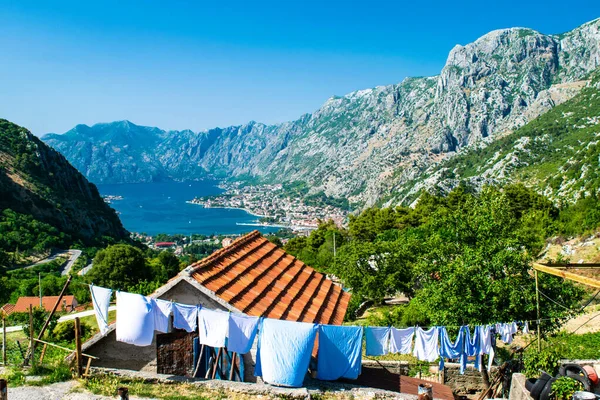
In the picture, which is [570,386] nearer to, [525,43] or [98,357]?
[98,357]

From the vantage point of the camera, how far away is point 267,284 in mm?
10977

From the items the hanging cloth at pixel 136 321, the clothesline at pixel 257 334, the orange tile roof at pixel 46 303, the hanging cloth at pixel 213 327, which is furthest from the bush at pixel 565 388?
the orange tile roof at pixel 46 303

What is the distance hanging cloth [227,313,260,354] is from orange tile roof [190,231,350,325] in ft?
1.55

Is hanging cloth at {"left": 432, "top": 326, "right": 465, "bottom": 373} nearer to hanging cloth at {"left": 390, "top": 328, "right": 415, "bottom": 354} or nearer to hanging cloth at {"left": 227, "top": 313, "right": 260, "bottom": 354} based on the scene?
hanging cloth at {"left": 390, "top": 328, "right": 415, "bottom": 354}

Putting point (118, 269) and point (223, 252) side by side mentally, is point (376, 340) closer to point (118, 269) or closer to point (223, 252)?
point (223, 252)

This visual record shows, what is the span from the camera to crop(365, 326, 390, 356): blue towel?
10.6 m

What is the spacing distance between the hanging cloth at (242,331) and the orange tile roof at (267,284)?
18.6 inches

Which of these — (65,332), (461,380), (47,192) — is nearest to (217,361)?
(461,380)

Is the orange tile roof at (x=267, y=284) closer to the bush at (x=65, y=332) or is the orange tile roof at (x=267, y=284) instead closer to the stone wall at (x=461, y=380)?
the stone wall at (x=461, y=380)

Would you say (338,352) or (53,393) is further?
(338,352)

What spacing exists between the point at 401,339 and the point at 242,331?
186 inches

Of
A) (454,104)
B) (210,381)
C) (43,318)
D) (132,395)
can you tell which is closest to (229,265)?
(210,381)

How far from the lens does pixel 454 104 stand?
194m

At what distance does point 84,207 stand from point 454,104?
16233 centimetres
